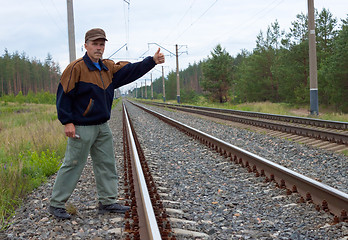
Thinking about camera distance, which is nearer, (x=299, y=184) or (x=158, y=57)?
(x=158, y=57)

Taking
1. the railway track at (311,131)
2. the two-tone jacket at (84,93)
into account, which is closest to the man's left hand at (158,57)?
the two-tone jacket at (84,93)

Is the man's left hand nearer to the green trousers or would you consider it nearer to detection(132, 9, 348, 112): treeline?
the green trousers

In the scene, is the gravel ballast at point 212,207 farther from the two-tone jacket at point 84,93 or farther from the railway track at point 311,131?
the railway track at point 311,131

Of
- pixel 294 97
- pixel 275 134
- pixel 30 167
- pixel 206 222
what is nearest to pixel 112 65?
pixel 206 222

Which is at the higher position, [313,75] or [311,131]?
[313,75]

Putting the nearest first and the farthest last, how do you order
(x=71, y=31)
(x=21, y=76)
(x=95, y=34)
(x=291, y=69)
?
(x=95, y=34) < (x=71, y=31) < (x=291, y=69) < (x=21, y=76)

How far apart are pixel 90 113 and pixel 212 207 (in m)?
1.76

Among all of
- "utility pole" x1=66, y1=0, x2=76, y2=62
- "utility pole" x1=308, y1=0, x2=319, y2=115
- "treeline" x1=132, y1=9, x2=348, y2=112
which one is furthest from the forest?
"utility pole" x1=66, y1=0, x2=76, y2=62

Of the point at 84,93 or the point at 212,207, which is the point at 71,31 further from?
the point at 212,207

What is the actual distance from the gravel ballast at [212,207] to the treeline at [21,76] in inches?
2912

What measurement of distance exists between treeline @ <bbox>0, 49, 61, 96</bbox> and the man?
247 ft

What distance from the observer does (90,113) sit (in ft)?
11.1

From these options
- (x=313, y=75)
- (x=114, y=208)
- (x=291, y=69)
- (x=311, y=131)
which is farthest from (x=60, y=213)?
(x=291, y=69)

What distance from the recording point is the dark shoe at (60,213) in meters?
3.40
